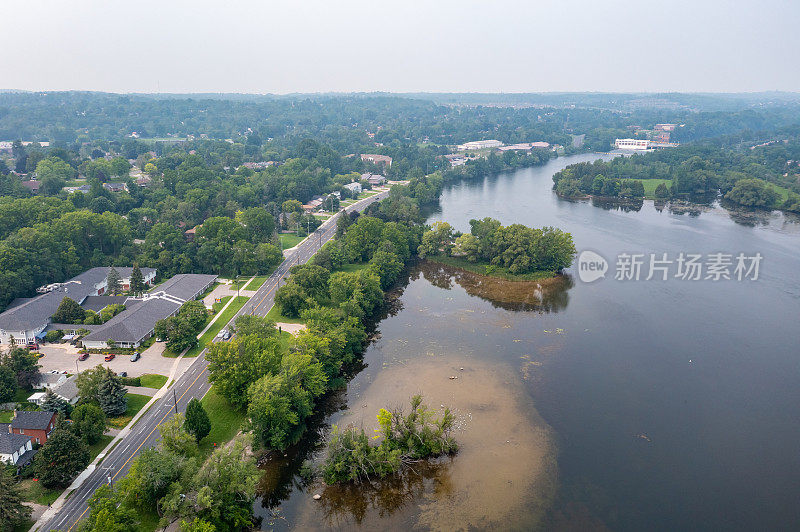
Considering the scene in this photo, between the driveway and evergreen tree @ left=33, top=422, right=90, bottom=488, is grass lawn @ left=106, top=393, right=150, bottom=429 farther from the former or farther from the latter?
the driveway

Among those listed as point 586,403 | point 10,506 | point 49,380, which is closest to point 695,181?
point 586,403

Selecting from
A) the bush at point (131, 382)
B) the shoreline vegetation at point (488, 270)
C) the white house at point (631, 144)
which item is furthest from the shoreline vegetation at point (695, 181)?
the bush at point (131, 382)

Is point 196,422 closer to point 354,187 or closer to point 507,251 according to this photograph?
point 507,251

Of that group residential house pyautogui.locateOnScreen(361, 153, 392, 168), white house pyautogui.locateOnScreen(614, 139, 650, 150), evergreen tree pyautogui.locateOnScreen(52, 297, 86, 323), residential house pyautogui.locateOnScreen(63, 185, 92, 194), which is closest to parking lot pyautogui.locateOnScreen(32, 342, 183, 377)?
evergreen tree pyautogui.locateOnScreen(52, 297, 86, 323)

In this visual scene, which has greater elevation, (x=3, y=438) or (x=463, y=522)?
(x=3, y=438)

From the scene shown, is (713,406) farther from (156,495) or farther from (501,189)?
(501,189)

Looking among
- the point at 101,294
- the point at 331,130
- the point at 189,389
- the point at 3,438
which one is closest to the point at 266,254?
the point at 101,294
